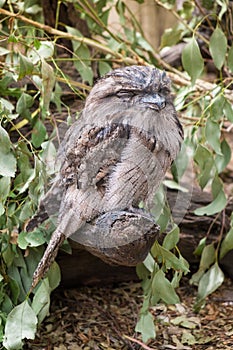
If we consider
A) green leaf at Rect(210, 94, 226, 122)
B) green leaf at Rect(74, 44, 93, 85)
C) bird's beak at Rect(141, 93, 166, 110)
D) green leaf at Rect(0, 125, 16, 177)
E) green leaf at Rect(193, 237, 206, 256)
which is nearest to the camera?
bird's beak at Rect(141, 93, 166, 110)

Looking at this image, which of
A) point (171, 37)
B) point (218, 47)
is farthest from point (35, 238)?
point (171, 37)

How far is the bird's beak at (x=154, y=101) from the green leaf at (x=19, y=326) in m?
0.70

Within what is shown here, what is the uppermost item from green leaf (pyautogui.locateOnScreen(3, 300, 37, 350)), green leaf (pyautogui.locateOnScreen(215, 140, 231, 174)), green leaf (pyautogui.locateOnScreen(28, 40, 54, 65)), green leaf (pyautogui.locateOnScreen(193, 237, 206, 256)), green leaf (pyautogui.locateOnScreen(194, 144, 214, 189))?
green leaf (pyautogui.locateOnScreen(28, 40, 54, 65))

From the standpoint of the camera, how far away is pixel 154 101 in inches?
50.1

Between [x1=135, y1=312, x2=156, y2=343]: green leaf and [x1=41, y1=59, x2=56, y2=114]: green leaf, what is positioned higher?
[x1=41, y1=59, x2=56, y2=114]: green leaf

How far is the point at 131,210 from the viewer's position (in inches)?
53.1

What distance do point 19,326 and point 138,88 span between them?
74 centimetres

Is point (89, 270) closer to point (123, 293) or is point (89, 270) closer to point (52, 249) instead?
point (123, 293)

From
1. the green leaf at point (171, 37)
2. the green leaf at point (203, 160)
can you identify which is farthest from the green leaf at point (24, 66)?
the green leaf at point (171, 37)

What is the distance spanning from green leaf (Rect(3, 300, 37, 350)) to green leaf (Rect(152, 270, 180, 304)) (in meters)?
0.33

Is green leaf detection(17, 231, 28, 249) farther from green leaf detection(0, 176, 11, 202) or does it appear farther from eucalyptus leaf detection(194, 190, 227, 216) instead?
eucalyptus leaf detection(194, 190, 227, 216)

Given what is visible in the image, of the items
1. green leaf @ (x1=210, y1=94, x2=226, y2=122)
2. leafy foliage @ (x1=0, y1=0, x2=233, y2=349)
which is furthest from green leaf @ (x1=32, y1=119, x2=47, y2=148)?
green leaf @ (x1=210, y1=94, x2=226, y2=122)

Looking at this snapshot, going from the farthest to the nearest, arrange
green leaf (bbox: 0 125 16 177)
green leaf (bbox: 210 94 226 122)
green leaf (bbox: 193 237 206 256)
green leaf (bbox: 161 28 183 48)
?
green leaf (bbox: 161 28 183 48), green leaf (bbox: 193 237 206 256), green leaf (bbox: 210 94 226 122), green leaf (bbox: 0 125 16 177)

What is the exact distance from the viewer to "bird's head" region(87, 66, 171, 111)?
128 cm
